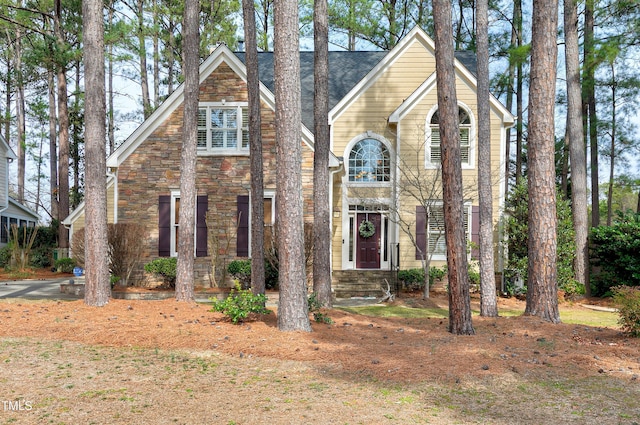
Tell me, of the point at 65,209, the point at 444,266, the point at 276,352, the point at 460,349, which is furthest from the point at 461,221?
the point at 65,209

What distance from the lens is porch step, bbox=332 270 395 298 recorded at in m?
14.5

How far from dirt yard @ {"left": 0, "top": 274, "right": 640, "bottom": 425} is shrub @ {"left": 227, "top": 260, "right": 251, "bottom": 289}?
16.0ft

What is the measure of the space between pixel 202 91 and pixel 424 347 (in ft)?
35.4

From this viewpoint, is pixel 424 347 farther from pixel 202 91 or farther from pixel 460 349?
pixel 202 91

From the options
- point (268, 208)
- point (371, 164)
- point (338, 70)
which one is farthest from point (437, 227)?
point (338, 70)

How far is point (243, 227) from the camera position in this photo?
48.2ft

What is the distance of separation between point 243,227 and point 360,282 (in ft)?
12.4

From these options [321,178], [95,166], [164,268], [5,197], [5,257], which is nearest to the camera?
[95,166]

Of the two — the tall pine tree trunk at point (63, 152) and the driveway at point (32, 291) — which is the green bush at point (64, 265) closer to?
the tall pine tree trunk at point (63, 152)

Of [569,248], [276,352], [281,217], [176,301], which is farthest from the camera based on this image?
[569,248]

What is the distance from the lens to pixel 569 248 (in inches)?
576

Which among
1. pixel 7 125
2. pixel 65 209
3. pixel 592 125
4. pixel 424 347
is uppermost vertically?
pixel 7 125

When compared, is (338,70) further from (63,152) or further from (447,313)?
(63,152)

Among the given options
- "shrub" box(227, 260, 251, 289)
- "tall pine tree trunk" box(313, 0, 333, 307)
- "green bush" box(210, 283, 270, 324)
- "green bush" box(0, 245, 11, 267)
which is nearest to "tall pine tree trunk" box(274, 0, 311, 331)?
"green bush" box(210, 283, 270, 324)
